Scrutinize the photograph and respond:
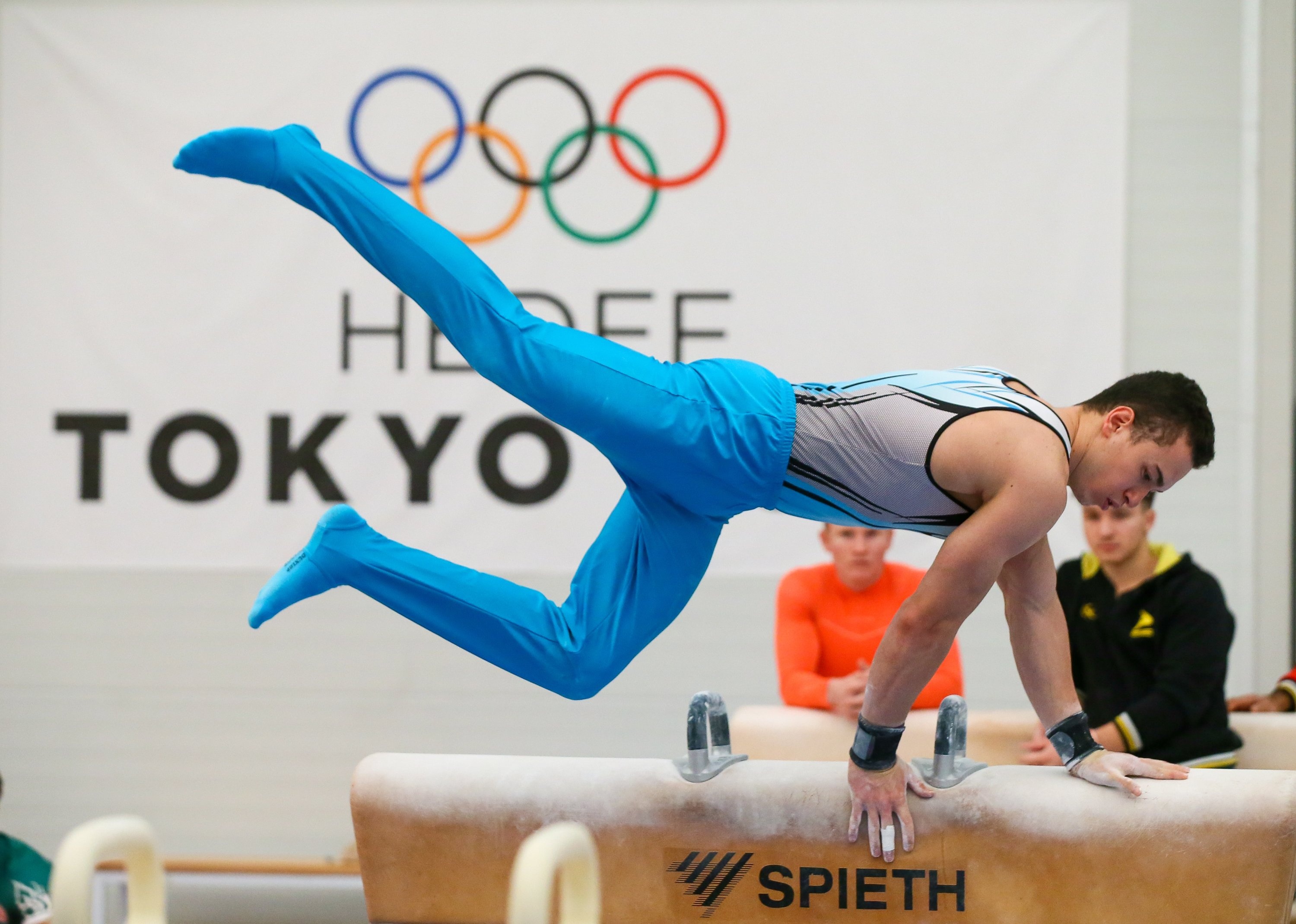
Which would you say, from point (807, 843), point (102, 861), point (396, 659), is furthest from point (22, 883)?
point (807, 843)

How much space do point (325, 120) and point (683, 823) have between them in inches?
148

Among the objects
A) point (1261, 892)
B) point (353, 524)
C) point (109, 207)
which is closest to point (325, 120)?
point (109, 207)

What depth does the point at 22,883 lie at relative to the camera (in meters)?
3.82

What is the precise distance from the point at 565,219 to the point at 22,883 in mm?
3251

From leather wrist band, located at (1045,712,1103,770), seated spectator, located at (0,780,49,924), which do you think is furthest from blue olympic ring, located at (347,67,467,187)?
leather wrist band, located at (1045,712,1103,770)

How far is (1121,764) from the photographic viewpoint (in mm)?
2371

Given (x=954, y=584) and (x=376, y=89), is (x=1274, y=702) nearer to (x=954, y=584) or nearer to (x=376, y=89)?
(x=954, y=584)

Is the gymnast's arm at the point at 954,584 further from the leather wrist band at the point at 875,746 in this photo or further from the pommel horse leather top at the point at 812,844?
the pommel horse leather top at the point at 812,844

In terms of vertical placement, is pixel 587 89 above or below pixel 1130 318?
above

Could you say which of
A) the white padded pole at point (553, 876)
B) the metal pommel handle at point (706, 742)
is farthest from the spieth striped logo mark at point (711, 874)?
the white padded pole at point (553, 876)

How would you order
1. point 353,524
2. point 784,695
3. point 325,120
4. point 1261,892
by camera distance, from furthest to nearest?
point 325,120
point 784,695
point 353,524
point 1261,892

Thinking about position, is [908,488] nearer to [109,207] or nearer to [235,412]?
[235,412]

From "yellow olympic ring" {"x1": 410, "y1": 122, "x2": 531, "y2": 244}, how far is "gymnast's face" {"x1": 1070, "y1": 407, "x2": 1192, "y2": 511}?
313 cm

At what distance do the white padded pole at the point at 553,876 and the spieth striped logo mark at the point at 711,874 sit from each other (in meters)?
0.85
